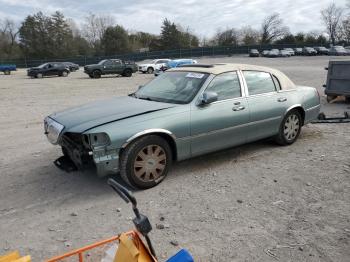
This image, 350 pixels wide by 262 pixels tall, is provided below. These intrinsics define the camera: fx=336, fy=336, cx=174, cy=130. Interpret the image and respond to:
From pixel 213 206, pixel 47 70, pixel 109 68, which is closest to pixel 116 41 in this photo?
pixel 47 70

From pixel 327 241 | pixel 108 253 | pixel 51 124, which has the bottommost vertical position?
pixel 327 241

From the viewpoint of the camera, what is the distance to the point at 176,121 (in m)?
4.42

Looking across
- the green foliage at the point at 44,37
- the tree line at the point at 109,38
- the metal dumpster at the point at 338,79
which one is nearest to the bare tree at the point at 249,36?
the tree line at the point at 109,38

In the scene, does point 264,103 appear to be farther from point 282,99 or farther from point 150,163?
point 150,163

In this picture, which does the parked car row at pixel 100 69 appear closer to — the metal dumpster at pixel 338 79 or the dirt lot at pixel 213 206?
the metal dumpster at pixel 338 79

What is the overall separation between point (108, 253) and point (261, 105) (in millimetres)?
3880

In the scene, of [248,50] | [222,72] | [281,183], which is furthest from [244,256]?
[248,50]

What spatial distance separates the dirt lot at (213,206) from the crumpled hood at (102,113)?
88 centimetres

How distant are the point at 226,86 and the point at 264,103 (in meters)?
0.79

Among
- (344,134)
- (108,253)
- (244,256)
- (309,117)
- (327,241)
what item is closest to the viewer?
(108,253)

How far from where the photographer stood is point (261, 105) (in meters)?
5.41

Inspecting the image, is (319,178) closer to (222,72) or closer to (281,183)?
(281,183)

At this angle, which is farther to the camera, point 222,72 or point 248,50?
point 248,50

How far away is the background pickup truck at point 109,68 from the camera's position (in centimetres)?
2741
